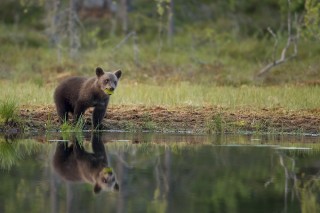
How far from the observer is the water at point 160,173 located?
8.34m

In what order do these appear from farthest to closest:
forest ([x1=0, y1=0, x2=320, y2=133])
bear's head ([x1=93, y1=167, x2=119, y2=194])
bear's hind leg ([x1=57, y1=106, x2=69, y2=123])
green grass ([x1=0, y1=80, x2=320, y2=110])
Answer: green grass ([x1=0, y1=80, x2=320, y2=110]) → forest ([x1=0, y1=0, x2=320, y2=133]) → bear's hind leg ([x1=57, y1=106, x2=69, y2=123]) → bear's head ([x1=93, y1=167, x2=119, y2=194])

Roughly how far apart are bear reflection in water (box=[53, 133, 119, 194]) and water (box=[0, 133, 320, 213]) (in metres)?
0.01

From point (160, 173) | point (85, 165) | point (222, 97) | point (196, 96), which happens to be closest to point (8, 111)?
point (85, 165)

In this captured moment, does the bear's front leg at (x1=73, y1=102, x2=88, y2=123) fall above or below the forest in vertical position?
below

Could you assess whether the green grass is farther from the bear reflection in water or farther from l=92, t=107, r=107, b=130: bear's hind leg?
the bear reflection in water

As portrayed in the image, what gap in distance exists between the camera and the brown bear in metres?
13.3

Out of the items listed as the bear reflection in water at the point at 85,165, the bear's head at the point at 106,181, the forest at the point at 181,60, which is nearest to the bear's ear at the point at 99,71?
the forest at the point at 181,60

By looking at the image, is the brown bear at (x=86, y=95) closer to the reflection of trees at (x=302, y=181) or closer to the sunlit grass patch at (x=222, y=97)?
the sunlit grass patch at (x=222, y=97)

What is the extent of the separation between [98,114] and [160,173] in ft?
11.5

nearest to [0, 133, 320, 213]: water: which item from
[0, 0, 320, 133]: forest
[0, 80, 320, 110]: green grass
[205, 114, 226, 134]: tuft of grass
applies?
[205, 114, 226, 134]: tuft of grass

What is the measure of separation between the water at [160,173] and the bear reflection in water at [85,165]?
12mm

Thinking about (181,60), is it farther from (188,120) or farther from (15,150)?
(15,150)

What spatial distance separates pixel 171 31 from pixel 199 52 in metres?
2.05

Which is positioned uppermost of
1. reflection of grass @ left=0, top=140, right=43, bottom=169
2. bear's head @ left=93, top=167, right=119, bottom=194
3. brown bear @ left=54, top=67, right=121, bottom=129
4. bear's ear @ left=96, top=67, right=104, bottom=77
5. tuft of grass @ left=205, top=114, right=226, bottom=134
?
bear's ear @ left=96, top=67, right=104, bottom=77
